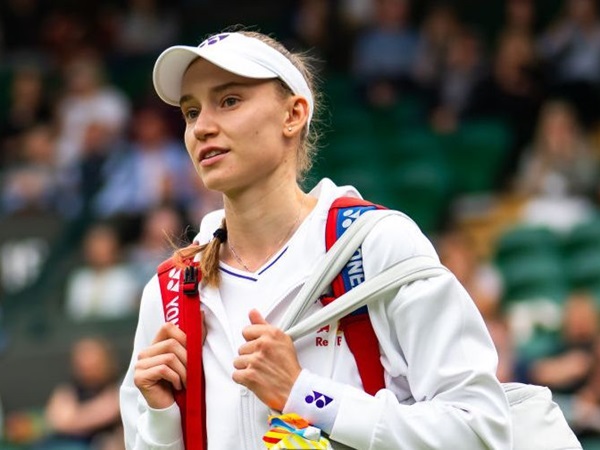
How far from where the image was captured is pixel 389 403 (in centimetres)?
335

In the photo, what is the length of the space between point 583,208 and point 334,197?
6604 millimetres

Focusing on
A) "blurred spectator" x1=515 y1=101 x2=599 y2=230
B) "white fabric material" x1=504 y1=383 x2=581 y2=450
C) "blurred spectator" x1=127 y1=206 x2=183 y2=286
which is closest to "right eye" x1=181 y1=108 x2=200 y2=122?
"white fabric material" x1=504 y1=383 x2=581 y2=450

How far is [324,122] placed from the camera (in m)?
8.94

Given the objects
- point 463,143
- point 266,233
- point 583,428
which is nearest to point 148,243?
point 463,143

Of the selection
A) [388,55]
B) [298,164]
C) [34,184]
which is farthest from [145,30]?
[298,164]

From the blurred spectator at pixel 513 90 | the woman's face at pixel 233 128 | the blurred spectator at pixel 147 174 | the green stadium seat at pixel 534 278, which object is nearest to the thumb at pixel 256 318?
the woman's face at pixel 233 128

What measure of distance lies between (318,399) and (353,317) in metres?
0.21

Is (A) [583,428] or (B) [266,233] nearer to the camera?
(B) [266,233]

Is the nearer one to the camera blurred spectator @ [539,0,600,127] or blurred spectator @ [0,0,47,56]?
blurred spectator @ [539,0,600,127]

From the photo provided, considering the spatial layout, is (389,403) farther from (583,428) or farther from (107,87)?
(107,87)

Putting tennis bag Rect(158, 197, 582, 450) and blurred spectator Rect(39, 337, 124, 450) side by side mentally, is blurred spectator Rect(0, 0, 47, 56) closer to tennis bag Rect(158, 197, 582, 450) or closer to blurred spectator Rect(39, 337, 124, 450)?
blurred spectator Rect(39, 337, 124, 450)

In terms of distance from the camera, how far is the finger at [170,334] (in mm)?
3557

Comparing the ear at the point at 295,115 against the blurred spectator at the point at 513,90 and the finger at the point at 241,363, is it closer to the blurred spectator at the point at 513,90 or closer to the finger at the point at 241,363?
the finger at the point at 241,363

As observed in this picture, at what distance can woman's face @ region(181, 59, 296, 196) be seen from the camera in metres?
3.58
